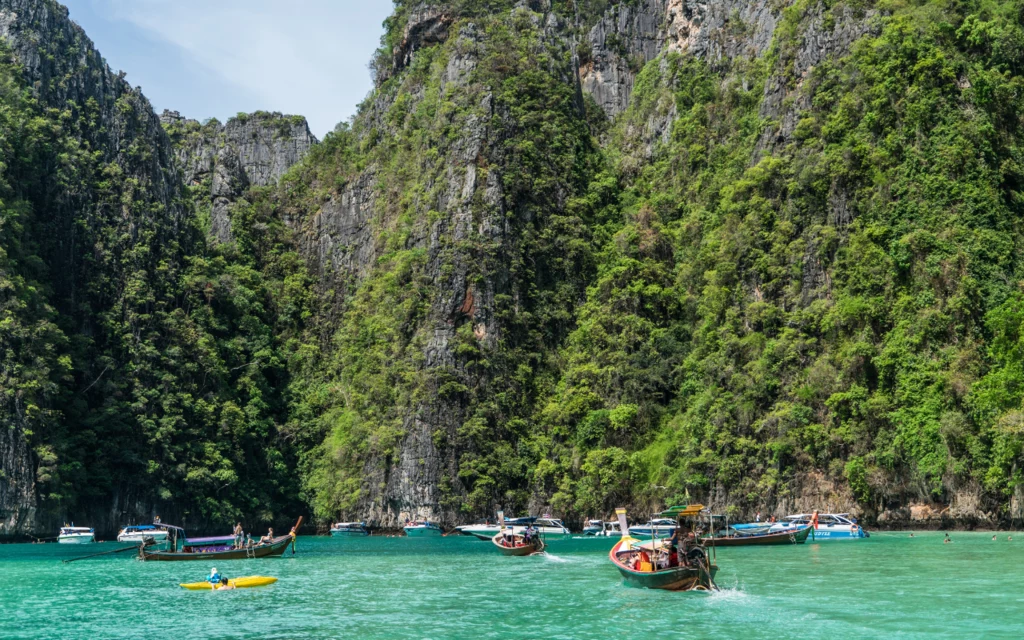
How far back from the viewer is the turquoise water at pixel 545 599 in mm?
27219

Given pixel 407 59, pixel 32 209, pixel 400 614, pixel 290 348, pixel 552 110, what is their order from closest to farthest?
1. pixel 400 614
2. pixel 32 209
3. pixel 552 110
4. pixel 290 348
5. pixel 407 59

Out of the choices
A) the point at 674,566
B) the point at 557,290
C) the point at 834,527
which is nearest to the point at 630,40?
the point at 557,290

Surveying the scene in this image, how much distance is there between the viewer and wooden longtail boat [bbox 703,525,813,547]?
54531mm

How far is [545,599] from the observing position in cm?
3403

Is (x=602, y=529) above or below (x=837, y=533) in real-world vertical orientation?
above

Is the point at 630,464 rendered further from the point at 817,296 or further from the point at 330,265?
the point at 330,265

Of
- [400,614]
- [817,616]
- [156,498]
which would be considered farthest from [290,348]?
[817,616]

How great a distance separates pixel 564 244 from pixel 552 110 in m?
17.2

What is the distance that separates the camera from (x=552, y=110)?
107 metres

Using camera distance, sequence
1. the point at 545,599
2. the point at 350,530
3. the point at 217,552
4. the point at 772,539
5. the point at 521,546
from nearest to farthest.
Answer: the point at 545,599 → the point at 217,552 → the point at 521,546 → the point at 772,539 → the point at 350,530

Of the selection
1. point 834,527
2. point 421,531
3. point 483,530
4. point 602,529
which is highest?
point 421,531

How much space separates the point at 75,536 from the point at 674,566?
190 ft

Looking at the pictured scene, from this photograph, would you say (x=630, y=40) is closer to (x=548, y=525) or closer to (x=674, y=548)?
(x=548, y=525)

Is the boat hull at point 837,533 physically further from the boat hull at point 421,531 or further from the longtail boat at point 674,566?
the boat hull at point 421,531
